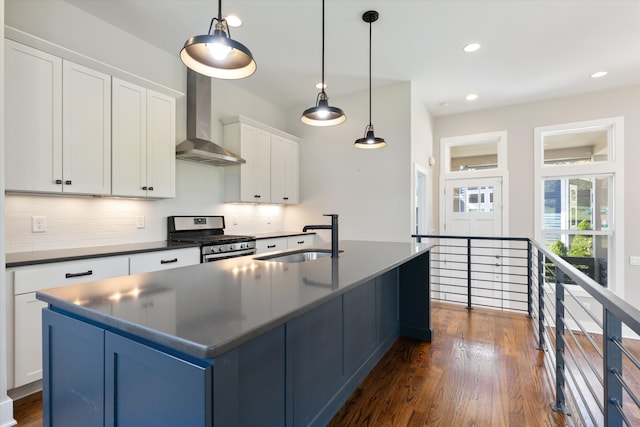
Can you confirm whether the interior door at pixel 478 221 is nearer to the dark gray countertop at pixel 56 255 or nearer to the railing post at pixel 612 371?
the railing post at pixel 612 371

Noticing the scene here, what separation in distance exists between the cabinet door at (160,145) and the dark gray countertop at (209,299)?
5.92ft

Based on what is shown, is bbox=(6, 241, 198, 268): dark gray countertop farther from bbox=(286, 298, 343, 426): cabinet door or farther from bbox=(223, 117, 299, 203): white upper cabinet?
bbox=(286, 298, 343, 426): cabinet door

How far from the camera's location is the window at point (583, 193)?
4469 mm

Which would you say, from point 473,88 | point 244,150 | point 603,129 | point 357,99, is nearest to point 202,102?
point 244,150

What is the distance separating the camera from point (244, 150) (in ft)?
13.5

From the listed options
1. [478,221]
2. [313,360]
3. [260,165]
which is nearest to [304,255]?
[313,360]

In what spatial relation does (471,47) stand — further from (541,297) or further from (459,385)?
(459,385)

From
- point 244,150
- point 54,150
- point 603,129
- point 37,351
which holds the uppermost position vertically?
point 603,129

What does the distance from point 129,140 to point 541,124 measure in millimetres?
5632

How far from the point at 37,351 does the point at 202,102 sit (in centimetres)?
276

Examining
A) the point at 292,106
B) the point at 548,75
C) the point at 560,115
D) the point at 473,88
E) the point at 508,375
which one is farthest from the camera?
the point at 292,106

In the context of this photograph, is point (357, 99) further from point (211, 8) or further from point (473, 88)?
point (211, 8)

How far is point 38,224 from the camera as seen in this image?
96.8 inches

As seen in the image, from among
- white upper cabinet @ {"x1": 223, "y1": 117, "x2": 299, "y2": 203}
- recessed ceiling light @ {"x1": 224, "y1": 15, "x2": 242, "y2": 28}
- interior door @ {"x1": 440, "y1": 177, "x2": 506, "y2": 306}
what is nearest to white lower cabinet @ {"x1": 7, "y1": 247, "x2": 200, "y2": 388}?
white upper cabinet @ {"x1": 223, "y1": 117, "x2": 299, "y2": 203}
